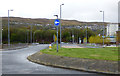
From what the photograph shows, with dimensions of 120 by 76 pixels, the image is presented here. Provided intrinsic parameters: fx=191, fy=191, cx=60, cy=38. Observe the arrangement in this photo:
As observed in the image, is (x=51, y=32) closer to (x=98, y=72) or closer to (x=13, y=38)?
(x=13, y=38)

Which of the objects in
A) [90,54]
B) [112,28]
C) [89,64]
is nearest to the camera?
[89,64]

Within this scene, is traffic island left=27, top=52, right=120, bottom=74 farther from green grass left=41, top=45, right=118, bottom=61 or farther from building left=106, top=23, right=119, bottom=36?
building left=106, top=23, right=119, bottom=36

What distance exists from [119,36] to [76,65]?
72.2 m

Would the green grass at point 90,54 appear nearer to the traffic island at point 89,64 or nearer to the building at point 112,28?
the traffic island at point 89,64

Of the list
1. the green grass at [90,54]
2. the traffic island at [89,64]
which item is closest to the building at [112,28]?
the green grass at [90,54]

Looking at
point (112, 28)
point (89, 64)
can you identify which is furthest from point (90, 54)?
point (112, 28)

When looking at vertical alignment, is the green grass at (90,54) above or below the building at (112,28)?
below

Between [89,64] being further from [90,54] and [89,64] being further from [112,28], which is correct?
[112,28]

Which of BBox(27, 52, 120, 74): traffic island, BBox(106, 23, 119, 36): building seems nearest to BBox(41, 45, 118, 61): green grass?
BBox(27, 52, 120, 74): traffic island

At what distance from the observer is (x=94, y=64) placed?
1438 cm

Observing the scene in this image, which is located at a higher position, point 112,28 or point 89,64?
point 112,28

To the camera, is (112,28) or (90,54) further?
(112,28)

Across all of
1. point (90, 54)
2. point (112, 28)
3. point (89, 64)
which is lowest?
point (89, 64)

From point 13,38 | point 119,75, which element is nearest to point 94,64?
point 119,75
